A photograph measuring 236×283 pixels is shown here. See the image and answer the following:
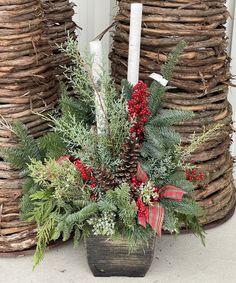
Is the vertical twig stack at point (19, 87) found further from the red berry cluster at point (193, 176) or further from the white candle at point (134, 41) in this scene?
the red berry cluster at point (193, 176)

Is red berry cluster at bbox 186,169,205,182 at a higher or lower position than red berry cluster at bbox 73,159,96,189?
lower

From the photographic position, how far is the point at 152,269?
39.7 inches

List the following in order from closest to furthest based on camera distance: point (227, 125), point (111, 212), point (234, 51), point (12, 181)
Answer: point (111, 212)
point (12, 181)
point (227, 125)
point (234, 51)

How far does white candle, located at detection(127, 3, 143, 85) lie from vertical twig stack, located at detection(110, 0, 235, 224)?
0.24ft

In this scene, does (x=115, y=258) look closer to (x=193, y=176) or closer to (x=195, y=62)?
(x=193, y=176)

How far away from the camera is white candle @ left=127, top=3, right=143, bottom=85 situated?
93 cm

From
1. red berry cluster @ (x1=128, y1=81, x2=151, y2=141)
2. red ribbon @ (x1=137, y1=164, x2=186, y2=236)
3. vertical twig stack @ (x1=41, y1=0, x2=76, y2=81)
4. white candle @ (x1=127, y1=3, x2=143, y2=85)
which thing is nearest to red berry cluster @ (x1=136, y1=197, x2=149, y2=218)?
red ribbon @ (x1=137, y1=164, x2=186, y2=236)

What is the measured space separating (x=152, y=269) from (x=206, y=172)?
21 centimetres

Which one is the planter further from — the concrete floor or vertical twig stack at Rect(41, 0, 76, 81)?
vertical twig stack at Rect(41, 0, 76, 81)

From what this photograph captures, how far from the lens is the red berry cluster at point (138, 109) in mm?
887

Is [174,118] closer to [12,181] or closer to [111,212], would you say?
[111,212]

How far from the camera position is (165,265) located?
3.36 ft

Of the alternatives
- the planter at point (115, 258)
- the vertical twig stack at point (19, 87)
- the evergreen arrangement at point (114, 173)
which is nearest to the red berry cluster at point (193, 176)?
the evergreen arrangement at point (114, 173)

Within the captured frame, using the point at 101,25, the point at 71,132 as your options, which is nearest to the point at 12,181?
the point at 71,132
